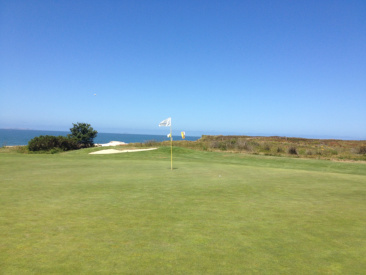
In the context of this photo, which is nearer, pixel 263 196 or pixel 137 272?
pixel 137 272

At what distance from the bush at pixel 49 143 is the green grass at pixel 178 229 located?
2378 centimetres

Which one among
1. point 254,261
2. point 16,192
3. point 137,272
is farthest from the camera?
point 16,192

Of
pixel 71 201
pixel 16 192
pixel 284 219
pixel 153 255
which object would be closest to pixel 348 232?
pixel 284 219

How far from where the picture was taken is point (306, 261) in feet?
11.2

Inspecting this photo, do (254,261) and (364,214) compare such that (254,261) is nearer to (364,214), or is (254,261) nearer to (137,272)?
(137,272)

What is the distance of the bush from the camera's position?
97.1 feet

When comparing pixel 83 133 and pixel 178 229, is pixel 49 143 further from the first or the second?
pixel 178 229

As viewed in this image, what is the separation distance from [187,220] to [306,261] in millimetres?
2066

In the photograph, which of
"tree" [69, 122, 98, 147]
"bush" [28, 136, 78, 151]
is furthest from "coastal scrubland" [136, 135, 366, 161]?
"tree" [69, 122, 98, 147]

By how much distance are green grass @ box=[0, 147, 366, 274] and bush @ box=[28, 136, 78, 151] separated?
23.8 m

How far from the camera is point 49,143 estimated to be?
101ft

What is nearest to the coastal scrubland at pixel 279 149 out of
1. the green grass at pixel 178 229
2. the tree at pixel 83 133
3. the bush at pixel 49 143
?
the bush at pixel 49 143

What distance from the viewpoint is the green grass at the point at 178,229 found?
10.7ft

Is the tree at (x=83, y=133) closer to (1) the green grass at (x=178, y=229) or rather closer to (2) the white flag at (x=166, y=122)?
(2) the white flag at (x=166, y=122)
